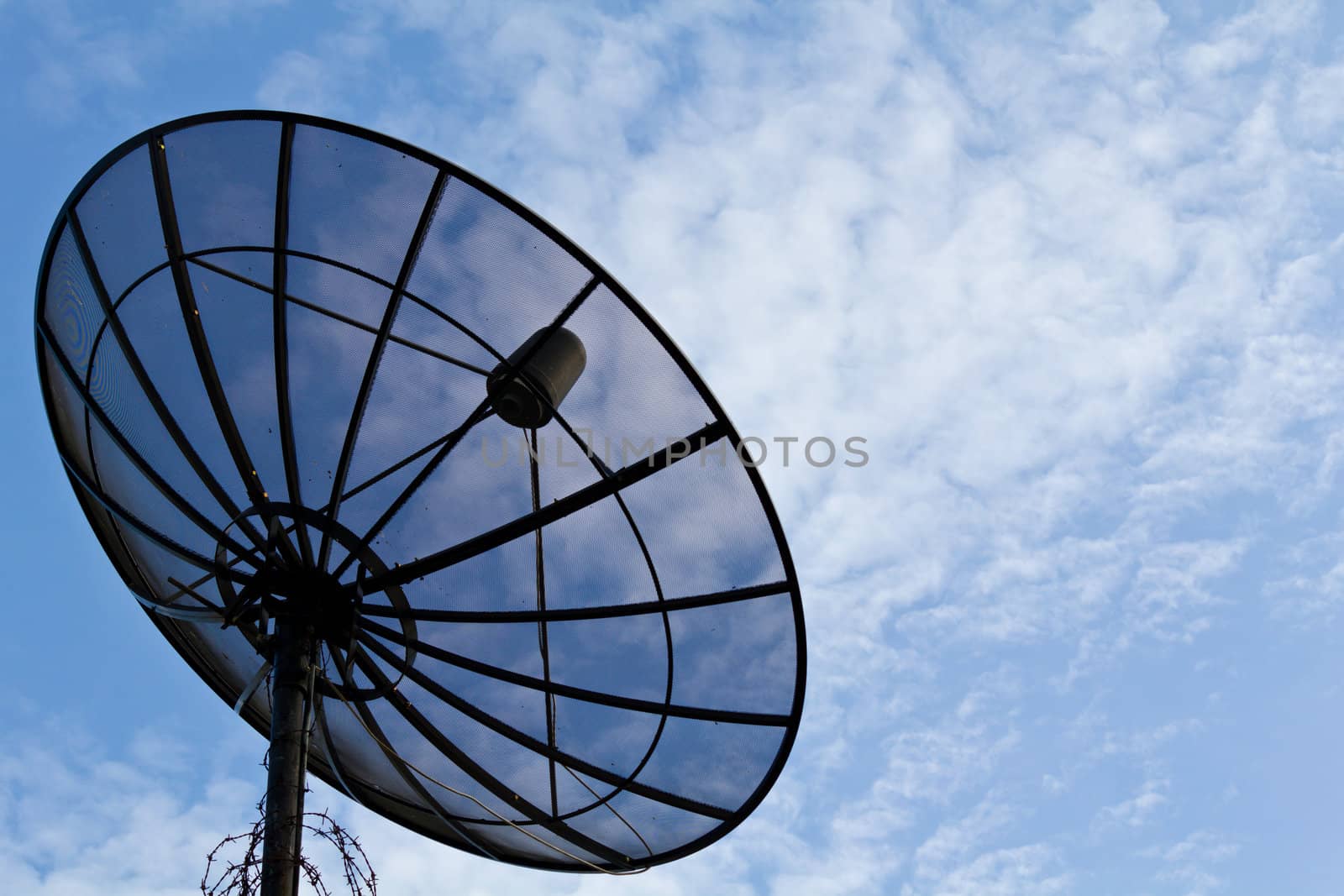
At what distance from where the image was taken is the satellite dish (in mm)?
8820

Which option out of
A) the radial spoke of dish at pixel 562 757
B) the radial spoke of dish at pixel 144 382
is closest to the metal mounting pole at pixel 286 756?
the radial spoke of dish at pixel 144 382

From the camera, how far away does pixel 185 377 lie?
31.6 feet

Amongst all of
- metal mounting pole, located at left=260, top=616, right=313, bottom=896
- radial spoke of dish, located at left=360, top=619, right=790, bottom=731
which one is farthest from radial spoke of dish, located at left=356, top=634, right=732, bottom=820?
metal mounting pole, located at left=260, top=616, right=313, bottom=896

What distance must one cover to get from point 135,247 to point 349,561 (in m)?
2.96

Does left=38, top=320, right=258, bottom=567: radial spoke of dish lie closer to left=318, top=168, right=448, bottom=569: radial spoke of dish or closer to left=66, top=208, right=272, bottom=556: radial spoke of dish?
left=66, top=208, right=272, bottom=556: radial spoke of dish

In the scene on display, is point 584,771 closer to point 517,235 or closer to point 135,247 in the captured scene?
point 517,235

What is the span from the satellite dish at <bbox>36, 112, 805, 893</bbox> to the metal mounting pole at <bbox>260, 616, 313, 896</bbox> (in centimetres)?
2

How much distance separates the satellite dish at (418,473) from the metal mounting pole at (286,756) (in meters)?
0.02

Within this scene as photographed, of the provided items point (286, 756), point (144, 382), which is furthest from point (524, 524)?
point (144, 382)

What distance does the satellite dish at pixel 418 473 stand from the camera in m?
8.82

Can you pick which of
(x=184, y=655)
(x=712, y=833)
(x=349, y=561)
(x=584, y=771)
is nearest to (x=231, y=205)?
(x=349, y=561)

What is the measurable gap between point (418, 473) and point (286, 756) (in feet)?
7.76

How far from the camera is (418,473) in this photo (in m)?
9.53

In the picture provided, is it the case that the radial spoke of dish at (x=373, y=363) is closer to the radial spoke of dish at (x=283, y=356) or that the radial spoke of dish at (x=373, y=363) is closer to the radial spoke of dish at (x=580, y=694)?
the radial spoke of dish at (x=283, y=356)
